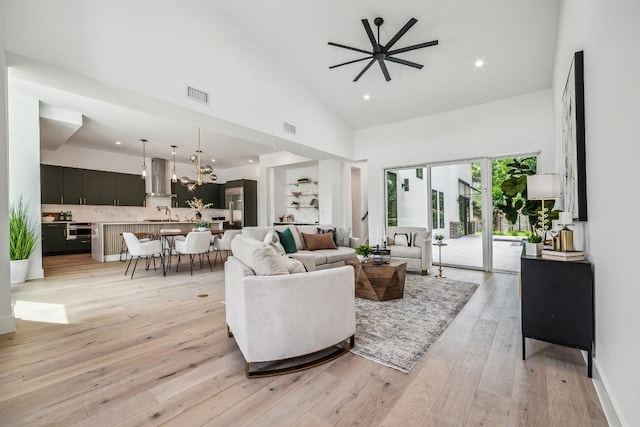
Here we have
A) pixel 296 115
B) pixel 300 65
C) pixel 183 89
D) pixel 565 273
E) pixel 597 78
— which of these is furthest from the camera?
pixel 296 115

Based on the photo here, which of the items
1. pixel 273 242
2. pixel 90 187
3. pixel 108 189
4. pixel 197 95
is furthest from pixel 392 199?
pixel 90 187

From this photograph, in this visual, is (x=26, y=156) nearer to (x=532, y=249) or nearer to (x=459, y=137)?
(x=532, y=249)

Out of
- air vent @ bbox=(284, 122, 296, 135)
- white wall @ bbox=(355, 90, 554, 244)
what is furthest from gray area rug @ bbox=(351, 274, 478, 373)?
air vent @ bbox=(284, 122, 296, 135)

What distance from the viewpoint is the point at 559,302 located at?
6.30 feet

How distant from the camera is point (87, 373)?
1957 mm

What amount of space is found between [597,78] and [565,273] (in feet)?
4.20

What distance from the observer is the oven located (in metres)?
7.42

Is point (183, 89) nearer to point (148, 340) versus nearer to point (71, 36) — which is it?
point (71, 36)

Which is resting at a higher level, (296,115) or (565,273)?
(296,115)

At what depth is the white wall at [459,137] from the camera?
4.90 m

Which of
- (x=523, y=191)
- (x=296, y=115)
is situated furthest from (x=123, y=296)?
(x=523, y=191)

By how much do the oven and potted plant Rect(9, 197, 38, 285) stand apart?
3.44 m

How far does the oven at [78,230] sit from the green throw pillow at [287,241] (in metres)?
6.49

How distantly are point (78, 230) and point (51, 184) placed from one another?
132 cm
